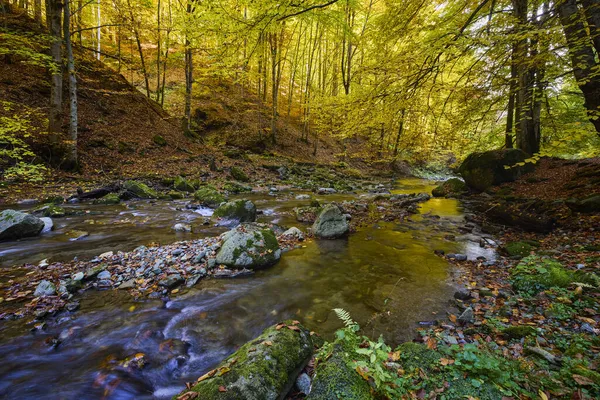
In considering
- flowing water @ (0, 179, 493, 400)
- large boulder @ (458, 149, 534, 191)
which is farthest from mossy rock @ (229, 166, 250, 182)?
large boulder @ (458, 149, 534, 191)

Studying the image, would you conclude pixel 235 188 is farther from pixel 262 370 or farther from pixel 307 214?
pixel 262 370

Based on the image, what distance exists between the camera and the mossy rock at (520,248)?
5.66 metres

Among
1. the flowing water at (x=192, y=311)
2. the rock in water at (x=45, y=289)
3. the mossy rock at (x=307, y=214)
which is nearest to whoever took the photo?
the flowing water at (x=192, y=311)

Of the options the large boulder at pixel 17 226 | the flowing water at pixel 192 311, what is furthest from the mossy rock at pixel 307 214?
the large boulder at pixel 17 226

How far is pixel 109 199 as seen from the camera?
9641 millimetres

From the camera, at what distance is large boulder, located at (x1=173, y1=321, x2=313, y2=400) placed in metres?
2.07

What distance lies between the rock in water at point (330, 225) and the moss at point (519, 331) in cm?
466

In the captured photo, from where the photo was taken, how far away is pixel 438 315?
12.8 feet

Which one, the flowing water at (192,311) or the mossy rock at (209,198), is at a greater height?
the mossy rock at (209,198)

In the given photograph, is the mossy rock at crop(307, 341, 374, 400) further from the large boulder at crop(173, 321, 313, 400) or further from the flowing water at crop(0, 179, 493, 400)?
the flowing water at crop(0, 179, 493, 400)

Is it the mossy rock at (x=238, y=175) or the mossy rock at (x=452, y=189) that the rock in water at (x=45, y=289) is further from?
the mossy rock at (x=452, y=189)

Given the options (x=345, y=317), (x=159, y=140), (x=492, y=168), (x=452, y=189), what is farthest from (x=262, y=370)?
(x=159, y=140)

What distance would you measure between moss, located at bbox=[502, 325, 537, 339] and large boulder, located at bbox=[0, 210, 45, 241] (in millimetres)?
9391

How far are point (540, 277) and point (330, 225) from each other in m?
4.53
